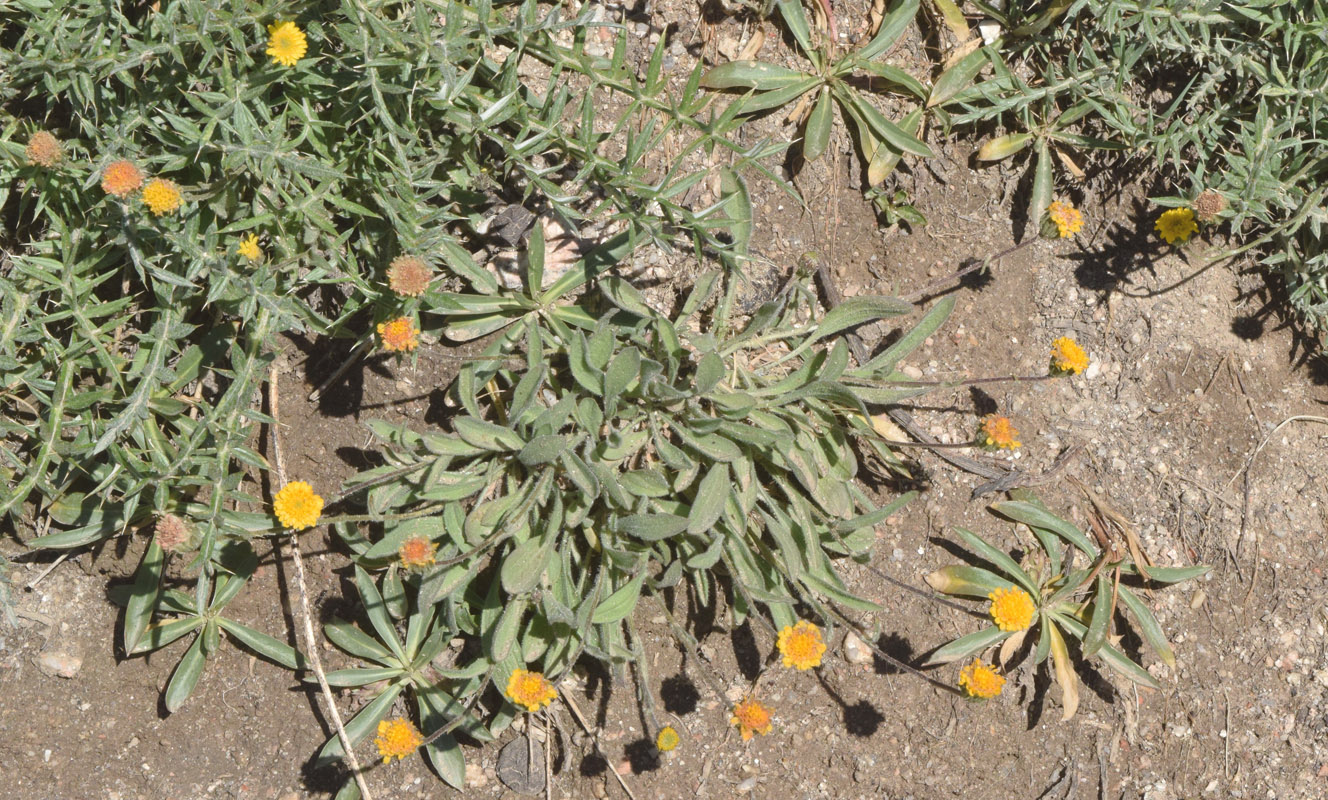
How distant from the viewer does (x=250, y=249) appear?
269 centimetres

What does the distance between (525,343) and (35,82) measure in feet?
5.16

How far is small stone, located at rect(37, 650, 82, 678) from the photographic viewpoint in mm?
3066

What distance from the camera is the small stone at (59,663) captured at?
10.1 feet

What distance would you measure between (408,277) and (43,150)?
0.94 metres

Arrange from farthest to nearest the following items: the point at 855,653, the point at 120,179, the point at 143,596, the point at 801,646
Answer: the point at 855,653, the point at 143,596, the point at 801,646, the point at 120,179

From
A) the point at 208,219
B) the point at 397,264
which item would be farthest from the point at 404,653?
the point at 208,219

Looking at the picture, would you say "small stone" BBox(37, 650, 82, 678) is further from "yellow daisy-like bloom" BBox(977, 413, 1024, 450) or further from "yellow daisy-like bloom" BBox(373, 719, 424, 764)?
"yellow daisy-like bloom" BBox(977, 413, 1024, 450)

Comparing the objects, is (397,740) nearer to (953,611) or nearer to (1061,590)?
(953,611)

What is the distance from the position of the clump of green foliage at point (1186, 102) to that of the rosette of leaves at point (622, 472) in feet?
2.83

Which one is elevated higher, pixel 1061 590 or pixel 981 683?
pixel 981 683

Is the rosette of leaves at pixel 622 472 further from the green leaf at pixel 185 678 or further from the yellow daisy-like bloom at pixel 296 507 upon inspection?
the green leaf at pixel 185 678

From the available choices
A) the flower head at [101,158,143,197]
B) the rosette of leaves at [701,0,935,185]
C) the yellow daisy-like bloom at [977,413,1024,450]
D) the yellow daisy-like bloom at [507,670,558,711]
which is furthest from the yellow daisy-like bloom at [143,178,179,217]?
the yellow daisy-like bloom at [977,413,1024,450]

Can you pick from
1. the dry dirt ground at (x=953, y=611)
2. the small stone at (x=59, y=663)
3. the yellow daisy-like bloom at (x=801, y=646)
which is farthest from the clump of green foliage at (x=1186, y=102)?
the small stone at (x=59, y=663)

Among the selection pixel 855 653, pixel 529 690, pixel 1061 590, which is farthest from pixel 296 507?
pixel 1061 590
